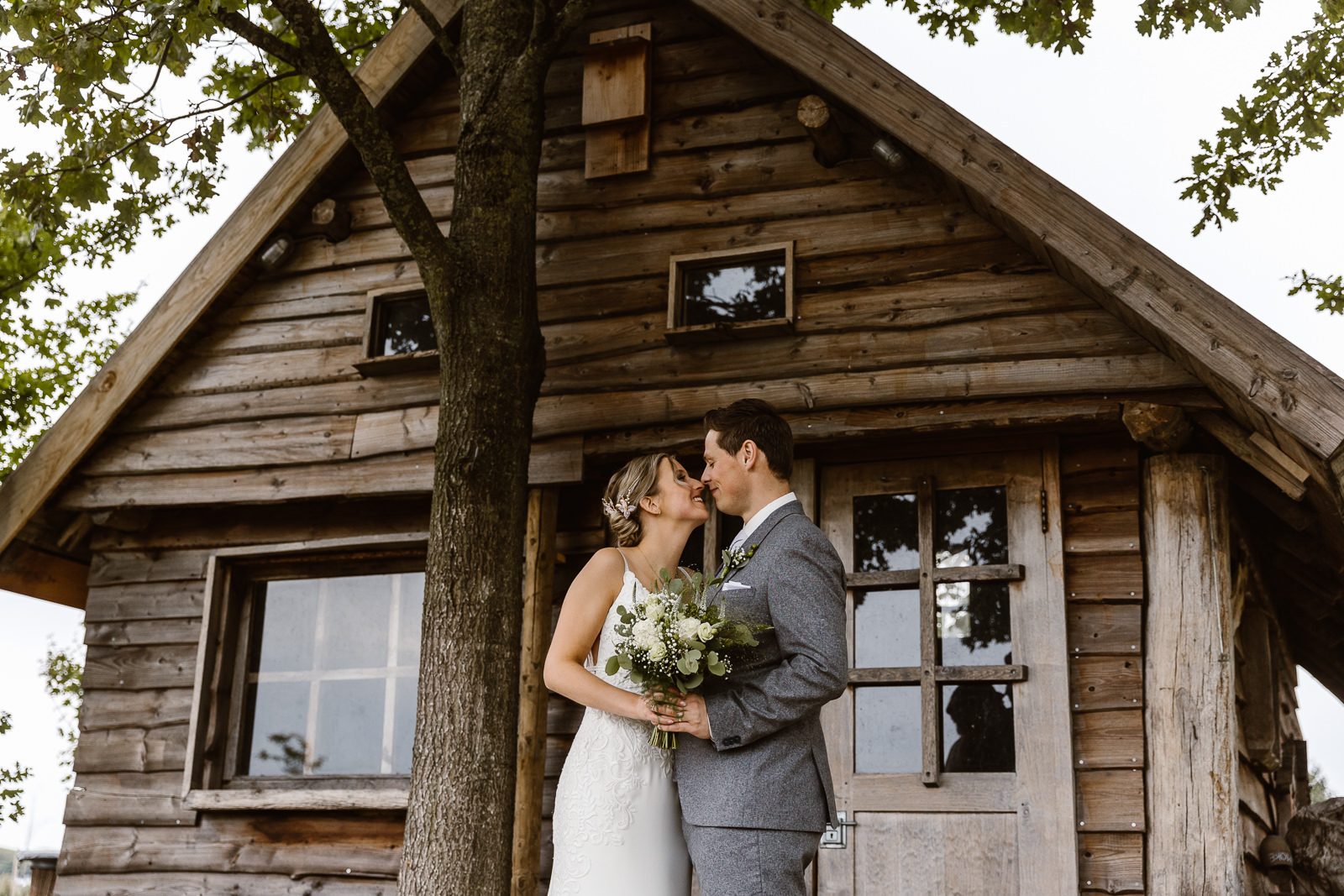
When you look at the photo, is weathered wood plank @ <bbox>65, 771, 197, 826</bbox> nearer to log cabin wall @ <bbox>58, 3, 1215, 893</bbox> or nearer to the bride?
log cabin wall @ <bbox>58, 3, 1215, 893</bbox>

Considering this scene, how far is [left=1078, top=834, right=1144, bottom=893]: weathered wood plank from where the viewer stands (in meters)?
4.93

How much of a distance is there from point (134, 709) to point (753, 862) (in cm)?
505

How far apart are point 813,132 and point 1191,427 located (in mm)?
2262

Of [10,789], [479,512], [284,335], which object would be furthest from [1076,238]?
[10,789]

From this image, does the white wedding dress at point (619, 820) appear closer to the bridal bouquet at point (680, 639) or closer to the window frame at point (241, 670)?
the bridal bouquet at point (680, 639)

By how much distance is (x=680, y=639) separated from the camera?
10.1 feet

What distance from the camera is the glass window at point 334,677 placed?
257 inches

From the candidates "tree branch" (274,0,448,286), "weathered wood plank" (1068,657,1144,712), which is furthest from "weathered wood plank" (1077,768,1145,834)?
"tree branch" (274,0,448,286)

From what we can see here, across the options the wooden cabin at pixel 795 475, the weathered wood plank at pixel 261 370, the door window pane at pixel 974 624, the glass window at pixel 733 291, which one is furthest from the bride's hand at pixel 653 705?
the weathered wood plank at pixel 261 370

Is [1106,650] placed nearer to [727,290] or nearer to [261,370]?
[727,290]

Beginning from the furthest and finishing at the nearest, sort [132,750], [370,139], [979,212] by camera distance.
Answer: [132,750], [979,212], [370,139]

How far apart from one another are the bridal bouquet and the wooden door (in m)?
2.44

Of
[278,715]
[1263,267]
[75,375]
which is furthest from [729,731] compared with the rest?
[1263,267]

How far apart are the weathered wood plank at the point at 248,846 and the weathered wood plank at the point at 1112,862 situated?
327 centimetres
